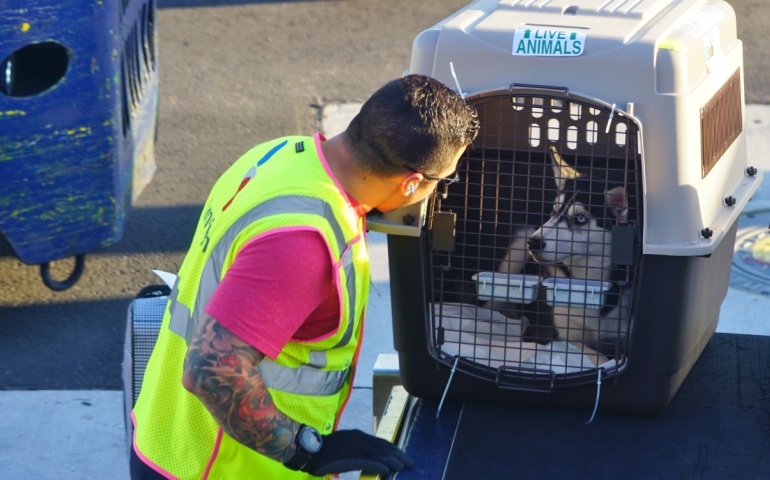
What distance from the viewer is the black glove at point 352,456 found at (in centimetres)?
213

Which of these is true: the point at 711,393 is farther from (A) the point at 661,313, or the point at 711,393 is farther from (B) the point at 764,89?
(B) the point at 764,89

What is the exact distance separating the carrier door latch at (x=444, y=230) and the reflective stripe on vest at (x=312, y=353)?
49 cm

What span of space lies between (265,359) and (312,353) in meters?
0.12

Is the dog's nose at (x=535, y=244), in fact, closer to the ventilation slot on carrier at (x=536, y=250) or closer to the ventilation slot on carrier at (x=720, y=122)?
the ventilation slot on carrier at (x=536, y=250)

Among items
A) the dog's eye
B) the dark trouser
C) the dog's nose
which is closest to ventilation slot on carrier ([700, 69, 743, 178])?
the dog's eye

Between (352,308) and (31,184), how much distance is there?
218cm

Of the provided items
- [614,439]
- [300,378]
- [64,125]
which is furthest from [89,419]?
[614,439]

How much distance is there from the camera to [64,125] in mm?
3818

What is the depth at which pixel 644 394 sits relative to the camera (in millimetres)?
2633

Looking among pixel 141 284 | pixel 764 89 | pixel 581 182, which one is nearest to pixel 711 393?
pixel 581 182

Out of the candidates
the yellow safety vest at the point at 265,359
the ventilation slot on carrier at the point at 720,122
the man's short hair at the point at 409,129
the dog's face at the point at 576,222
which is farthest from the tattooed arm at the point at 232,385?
the ventilation slot on carrier at the point at 720,122

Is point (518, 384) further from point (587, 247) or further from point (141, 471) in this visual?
point (141, 471)

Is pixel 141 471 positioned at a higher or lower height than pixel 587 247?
lower

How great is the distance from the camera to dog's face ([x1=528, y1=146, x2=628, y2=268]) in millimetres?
2506
